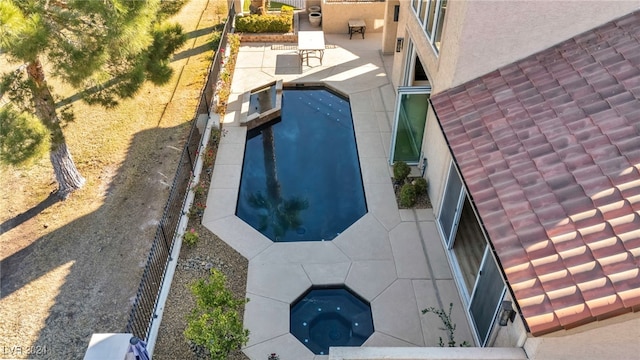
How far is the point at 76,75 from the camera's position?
872 cm

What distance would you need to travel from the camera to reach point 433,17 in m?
11.2

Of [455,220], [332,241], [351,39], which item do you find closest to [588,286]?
[455,220]

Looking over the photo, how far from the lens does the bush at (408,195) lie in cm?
1155

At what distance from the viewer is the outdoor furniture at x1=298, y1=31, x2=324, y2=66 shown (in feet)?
59.0

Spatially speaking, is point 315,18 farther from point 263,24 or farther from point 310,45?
point 310,45

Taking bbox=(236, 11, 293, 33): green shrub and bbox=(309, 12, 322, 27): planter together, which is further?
bbox=(309, 12, 322, 27): planter

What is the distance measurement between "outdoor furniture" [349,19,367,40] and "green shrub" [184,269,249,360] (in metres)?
15.3

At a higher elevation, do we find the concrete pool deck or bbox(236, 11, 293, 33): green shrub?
bbox(236, 11, 293, 33): green shrub

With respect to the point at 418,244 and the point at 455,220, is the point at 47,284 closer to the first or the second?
the point at 418,244

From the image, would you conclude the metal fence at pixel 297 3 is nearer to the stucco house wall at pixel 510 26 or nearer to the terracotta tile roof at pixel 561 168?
the stucco house wall at pixel 510 26

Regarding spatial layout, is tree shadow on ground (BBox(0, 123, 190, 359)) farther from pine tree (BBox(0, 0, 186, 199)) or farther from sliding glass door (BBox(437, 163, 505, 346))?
sliding glass door (BBox(437, 163, 505, 346))

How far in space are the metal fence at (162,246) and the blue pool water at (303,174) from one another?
159 cm

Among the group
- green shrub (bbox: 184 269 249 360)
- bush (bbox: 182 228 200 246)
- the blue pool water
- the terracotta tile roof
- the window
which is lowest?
the blue pool water

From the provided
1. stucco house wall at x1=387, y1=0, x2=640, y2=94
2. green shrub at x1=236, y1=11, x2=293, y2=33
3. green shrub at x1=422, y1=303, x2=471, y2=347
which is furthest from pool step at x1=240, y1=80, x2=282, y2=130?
green shrub at x1=422, y1=303, x2=471, y2=347
